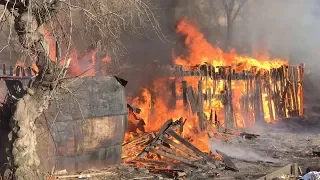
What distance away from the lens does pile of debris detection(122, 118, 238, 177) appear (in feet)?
32.7

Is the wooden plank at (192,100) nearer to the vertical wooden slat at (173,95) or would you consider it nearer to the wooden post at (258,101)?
the vertical wooden slat at (173,95)

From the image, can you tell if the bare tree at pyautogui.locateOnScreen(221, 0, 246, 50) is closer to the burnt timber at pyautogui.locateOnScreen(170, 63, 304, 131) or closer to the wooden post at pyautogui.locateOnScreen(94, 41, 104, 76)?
the burnt timber at pyautogui.locateOnScreen(170, 63, 304, 131)

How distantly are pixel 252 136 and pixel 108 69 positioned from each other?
718 cm

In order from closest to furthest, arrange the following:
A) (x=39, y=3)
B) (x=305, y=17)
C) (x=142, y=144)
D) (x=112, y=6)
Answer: (x=39, y=3) < (x=112, y=6) < (x=142, y=144) < (x=305, y=17)

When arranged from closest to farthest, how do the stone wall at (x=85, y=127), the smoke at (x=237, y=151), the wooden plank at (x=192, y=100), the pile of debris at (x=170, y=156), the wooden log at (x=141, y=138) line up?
the stone wall at (x=85, y=127)
the pile of debris at (x=170, y=156)
the wooden log at (x=141, y=138)
the smoke at (x=237, y=151)
the wooden plank at (x=192, y=100)

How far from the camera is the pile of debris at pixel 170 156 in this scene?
996 cm

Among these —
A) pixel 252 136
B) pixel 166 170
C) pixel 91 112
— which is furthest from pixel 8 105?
pixel 252 136

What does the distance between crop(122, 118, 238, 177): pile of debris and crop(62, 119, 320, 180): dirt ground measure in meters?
0.29

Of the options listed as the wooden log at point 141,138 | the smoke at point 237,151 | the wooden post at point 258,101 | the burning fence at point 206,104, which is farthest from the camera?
the wooden post at point 258,101

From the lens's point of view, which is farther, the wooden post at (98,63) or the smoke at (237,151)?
the wooden post at (98,63)

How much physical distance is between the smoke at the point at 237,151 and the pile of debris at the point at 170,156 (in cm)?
67

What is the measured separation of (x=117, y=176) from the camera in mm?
9383

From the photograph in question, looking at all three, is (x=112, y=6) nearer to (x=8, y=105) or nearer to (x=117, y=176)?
(x=8, y=105)

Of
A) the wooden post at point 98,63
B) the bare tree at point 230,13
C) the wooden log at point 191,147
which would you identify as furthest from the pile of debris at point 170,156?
the bare tree at point 230,13
